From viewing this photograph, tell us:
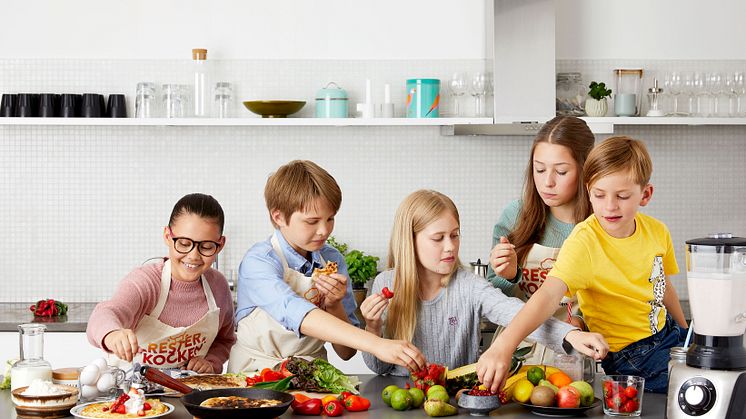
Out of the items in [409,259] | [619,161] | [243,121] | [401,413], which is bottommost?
[401,413]

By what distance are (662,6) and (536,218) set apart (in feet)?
6.57

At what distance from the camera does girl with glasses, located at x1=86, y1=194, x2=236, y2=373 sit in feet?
8.18

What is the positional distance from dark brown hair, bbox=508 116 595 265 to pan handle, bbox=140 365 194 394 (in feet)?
3.64

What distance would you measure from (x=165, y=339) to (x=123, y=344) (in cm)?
35

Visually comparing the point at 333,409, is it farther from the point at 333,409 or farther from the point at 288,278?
the point at 288,278

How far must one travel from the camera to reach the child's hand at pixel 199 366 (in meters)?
2.48

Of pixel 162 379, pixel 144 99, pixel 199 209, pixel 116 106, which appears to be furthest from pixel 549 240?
pixel 116 106

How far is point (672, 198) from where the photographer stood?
4348 millimetres

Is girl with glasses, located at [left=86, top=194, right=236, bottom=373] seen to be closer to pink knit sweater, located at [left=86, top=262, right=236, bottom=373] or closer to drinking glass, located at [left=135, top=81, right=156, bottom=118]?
pink knit sweater, located at [left=86, top=262, right=236, bottom=373]

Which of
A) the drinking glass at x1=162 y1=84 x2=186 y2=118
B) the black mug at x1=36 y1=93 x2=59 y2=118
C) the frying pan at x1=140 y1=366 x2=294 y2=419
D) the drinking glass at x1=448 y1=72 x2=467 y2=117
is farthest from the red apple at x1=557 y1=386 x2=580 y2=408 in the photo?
the black mug at x1=36 y1=93 x2=59 y2=118

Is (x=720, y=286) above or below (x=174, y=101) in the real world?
below

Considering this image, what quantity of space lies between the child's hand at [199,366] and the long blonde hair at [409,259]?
48 centimetres

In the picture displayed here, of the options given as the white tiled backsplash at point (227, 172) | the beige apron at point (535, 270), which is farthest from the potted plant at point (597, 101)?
the beige apron at point (535, 270)

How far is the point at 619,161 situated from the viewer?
7.63 ft
